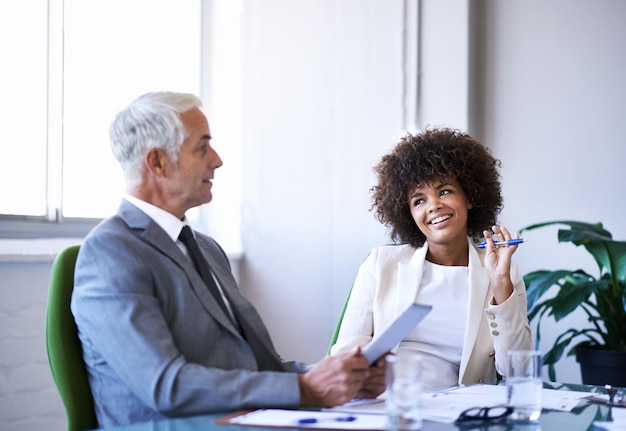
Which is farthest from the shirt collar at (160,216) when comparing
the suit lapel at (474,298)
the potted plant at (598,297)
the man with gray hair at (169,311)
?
the potted plant at (598,297)

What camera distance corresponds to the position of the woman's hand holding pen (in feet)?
7.32

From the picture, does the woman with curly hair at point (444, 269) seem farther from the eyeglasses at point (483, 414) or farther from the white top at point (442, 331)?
the eyeglasses at point (483, 414)

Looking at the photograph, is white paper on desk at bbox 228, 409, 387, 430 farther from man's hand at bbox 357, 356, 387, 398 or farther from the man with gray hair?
man's hand at bbox 357, 356, 387, 398

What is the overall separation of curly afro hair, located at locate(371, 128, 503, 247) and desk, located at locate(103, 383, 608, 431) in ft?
3.53

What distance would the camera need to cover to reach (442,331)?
2289 mm

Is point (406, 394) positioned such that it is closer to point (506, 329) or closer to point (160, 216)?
point (160, 216)

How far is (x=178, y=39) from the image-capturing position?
3.63 m

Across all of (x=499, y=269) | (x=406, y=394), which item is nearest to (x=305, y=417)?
(x=406, y=394)

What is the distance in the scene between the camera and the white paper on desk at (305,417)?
4.16ft

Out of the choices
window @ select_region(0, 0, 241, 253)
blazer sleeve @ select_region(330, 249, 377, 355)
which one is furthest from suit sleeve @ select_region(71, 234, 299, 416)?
window @ select_region(0, 0, 241, 253)

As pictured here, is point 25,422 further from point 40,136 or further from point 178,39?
point 178,39

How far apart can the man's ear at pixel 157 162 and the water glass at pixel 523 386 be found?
0.84 m

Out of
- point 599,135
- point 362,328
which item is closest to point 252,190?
point 362,328

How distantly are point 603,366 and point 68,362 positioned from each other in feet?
7.29
